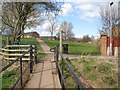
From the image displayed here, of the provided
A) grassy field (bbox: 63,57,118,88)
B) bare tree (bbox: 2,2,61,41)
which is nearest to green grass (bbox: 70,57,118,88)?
grassy field (bbox: 63,57,118,88)

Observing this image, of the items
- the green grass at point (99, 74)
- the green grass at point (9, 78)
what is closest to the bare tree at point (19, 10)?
the green grass at point (99, 74)

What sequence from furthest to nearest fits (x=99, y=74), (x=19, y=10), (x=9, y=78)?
1. (x=19, y=10)
2. (x=99, y=74)
3. (x=9, y=78)

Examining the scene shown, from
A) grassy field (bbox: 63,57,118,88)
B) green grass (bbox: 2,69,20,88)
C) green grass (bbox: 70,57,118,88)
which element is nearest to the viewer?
green grass (bbox: 2,69,20,88)

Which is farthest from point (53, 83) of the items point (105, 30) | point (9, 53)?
point (105, 30)

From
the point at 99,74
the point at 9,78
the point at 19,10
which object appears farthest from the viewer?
the point at 19,10

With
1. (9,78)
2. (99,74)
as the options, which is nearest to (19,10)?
(99,74)

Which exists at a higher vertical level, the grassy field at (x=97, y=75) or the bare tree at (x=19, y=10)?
the bare tree at (x=19, y=10)

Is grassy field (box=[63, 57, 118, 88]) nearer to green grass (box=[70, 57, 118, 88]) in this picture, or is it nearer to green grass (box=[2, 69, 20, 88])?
green grass (box=[70, 57, 118, 88])

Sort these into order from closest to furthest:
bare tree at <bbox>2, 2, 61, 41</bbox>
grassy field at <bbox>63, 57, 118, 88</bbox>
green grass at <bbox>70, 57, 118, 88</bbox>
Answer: grassy field at <bbox>63, 57, 118, 88</bbox> < green grass at <bbox>70, 57, 118, 88</bbox> < bare tree at <bbox>2, 2, 61, 41</bbox>

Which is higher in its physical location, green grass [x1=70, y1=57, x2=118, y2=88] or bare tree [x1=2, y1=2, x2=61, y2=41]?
bare tree [x1=2, y1=2, x2=61, y2=41]

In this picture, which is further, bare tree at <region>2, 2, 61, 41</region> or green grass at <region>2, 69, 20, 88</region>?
bare tree at <region>2, 2, 61, 41</region>

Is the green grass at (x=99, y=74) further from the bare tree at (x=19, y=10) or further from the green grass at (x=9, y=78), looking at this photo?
the bare tree at (x=19, y=10)

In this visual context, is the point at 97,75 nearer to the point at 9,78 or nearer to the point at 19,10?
the point at 9,78

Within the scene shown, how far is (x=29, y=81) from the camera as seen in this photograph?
7.28 meters
